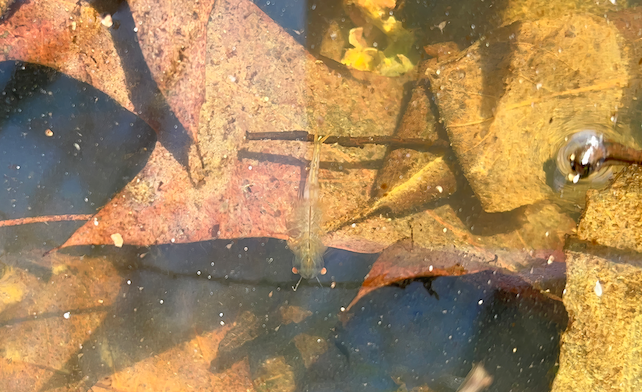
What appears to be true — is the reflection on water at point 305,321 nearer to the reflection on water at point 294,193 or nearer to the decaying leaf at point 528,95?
the reflection on water at point 294,193

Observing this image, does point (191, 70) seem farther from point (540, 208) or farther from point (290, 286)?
point (540, 208)

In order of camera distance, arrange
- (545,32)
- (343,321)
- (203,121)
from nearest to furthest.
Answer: (545,32) → (203,121) → (343,321)

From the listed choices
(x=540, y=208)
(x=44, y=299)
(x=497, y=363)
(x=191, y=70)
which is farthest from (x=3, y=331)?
(x=540, y=208)

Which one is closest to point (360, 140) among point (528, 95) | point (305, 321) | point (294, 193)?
point (294, 193)

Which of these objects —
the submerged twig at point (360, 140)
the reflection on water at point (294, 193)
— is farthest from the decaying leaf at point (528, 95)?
the submerged twig at point (360, 140)

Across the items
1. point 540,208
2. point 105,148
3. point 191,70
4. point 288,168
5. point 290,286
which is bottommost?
point 290,286

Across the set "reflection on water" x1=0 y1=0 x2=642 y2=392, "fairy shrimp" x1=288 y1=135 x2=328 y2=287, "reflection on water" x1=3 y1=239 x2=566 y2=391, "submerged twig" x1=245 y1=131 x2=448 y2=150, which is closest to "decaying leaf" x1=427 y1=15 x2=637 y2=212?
"reflection on water" x1=0 y1=0 x2=642 y2=392

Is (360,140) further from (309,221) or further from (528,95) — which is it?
(528,95)

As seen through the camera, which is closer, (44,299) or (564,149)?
(564,149)
